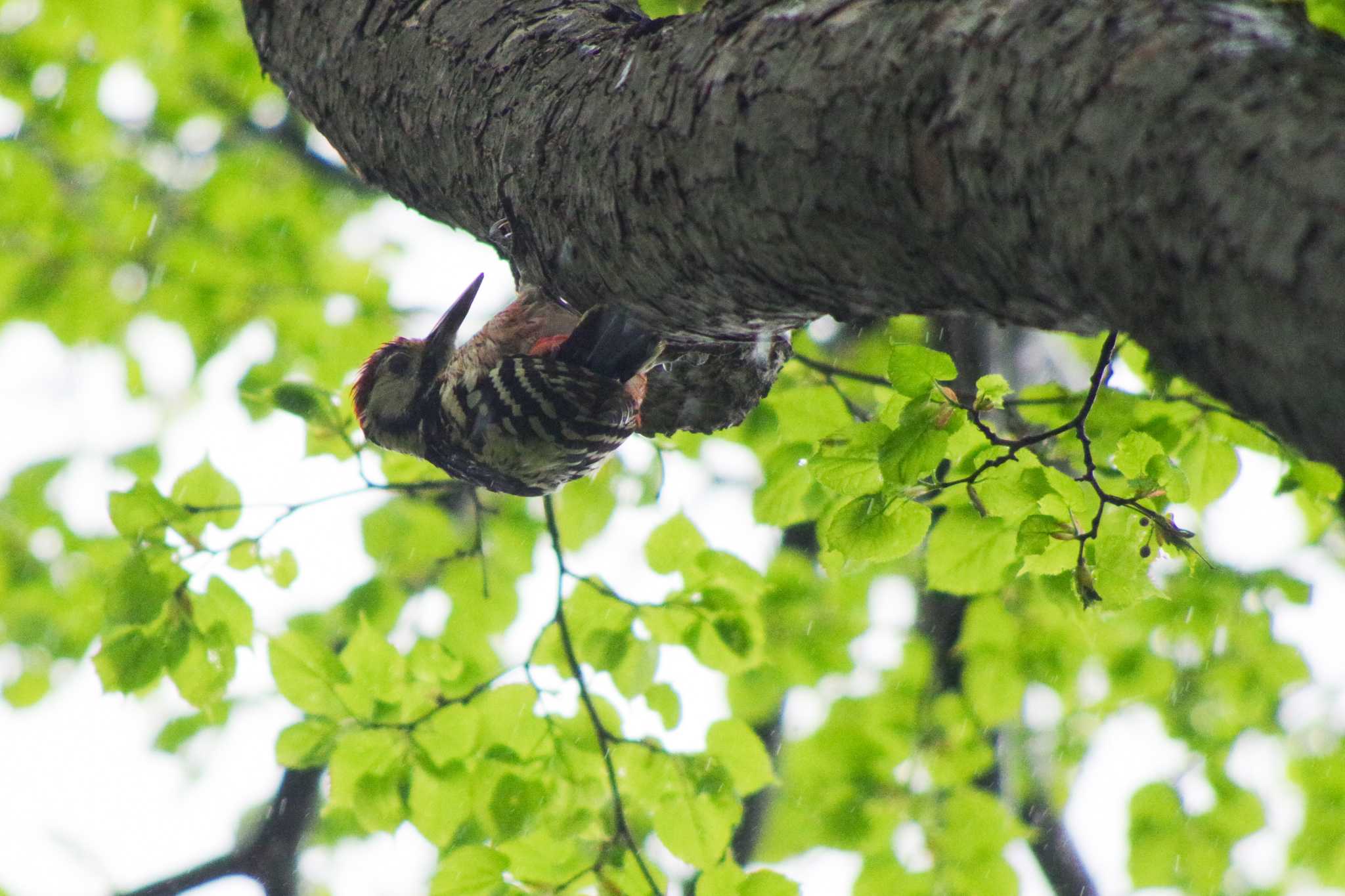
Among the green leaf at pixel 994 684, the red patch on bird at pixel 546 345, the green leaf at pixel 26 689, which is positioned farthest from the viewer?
the green leaf at pixel 26 689

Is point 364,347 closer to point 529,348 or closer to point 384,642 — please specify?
point 529,348

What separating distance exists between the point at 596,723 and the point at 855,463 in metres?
1.21

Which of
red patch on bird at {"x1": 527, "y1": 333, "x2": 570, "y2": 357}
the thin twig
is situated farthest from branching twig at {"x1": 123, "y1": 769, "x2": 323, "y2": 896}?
the thin twig

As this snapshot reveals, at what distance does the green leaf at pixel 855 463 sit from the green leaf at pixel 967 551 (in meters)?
0.42

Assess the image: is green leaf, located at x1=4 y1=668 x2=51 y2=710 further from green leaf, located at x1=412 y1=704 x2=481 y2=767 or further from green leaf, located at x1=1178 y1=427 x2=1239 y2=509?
green leaf, located at x1=1178 y1=427 x2=1239 y2=509

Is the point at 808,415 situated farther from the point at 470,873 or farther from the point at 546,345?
the point at 470,873

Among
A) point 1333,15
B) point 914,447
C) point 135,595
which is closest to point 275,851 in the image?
point 135,595

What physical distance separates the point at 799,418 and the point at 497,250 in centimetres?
101

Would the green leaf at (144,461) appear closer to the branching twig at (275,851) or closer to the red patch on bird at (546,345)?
the branching twig at (275,851)

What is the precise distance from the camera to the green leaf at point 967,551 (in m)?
2.26

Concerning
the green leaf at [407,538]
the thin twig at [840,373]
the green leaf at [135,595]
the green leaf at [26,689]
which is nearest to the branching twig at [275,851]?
the green leaf at [407,538]

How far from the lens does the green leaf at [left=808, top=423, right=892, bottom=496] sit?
1900mm

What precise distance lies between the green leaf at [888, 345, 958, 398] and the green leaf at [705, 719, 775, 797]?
4.09 feet

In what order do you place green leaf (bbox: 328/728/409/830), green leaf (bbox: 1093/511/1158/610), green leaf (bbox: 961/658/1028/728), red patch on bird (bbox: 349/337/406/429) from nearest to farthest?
green leaf (bbox: 1093/511/1158/610) < green leaf (bbox: 328/728/409/830) < green leaf (bbox: 961/658/1028/728) < red patch on bird (bbox: 349/337/406/429)
